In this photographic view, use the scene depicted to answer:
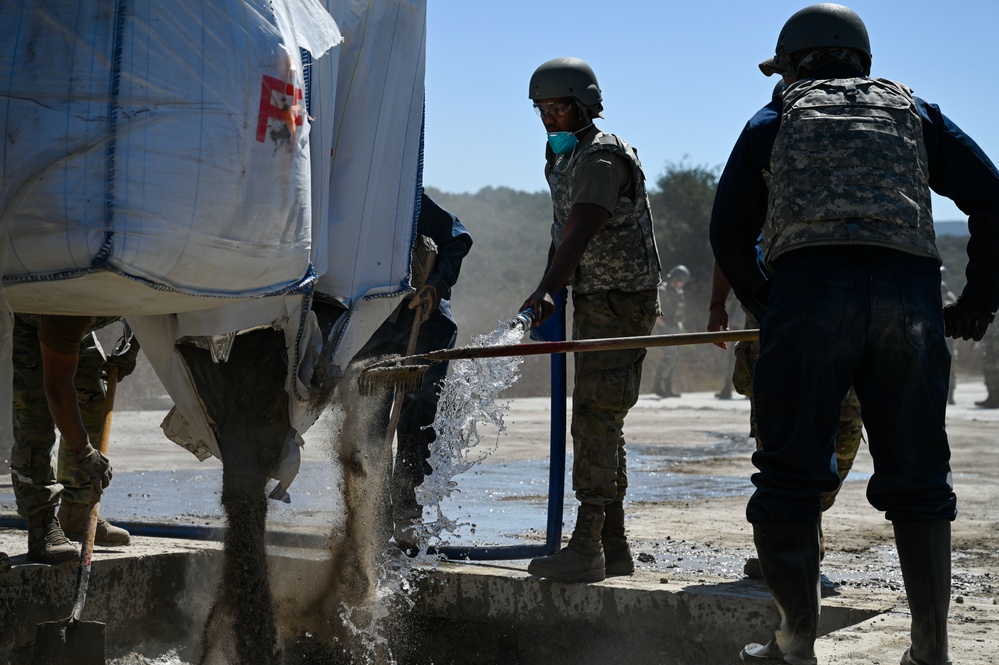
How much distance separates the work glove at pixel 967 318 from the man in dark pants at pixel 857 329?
0.20 m

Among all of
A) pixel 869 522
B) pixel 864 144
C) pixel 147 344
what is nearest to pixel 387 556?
pixel 147 344

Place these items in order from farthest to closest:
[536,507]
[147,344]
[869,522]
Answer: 1. [536,507]
2. [869,522]
3. [147,344]

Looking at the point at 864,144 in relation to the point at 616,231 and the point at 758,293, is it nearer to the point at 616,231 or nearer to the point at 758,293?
the point at 758,293

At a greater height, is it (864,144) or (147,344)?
(864,144)

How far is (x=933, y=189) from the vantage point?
3.21m

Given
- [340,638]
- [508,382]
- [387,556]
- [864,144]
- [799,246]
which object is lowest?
[340,638]

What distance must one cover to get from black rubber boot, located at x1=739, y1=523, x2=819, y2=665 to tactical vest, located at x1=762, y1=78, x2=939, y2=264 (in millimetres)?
732

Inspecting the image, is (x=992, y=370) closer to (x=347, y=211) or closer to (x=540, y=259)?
(x=347, y=211)

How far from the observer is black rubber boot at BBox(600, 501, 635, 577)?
484 centimetres

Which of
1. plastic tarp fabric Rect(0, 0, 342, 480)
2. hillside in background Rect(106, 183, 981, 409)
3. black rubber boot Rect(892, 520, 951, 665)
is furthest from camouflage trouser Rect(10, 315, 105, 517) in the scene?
hillside in background Rect(106, 183, 981, 409)

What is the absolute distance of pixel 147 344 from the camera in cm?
429

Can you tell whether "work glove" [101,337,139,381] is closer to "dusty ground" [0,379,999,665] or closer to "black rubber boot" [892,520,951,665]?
"dusty ground" [0,379,999,665]

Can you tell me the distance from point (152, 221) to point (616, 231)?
1.98 meters

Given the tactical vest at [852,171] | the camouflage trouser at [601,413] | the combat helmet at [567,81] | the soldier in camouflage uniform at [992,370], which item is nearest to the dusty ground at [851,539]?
the camouflage trouser at [601,413]
